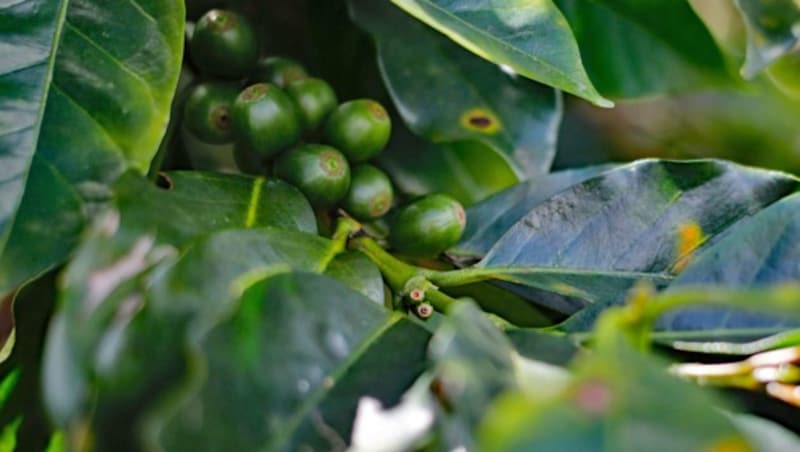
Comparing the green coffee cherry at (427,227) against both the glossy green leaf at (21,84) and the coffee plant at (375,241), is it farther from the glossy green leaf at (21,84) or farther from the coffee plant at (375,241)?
the glossy green leaf at (21,84)

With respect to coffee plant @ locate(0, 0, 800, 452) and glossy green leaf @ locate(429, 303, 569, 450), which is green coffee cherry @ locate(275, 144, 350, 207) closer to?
coffee plant @ locate(0, 0, 800, 452)

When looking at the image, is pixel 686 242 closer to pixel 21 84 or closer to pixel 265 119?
pixel 265 119

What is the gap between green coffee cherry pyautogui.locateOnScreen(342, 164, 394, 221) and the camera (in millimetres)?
682

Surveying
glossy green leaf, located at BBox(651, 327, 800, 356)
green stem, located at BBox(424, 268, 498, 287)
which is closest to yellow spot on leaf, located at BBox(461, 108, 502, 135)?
green stem, located at BBox(424, 268, 498, 287)

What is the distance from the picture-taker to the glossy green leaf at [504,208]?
715 mm

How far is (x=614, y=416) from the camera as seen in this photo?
0.32m

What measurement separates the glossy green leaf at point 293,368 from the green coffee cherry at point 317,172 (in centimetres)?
17

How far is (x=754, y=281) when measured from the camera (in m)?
0.53

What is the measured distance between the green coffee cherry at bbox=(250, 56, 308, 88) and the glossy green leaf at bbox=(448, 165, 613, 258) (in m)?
0.17

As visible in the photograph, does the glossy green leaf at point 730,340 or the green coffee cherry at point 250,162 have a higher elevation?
the glossy green leaf at point 730,340

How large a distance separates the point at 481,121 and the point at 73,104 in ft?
1.21

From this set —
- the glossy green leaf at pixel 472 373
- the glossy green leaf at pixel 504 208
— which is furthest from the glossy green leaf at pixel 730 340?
the glossy green leaf at pixel 504 208

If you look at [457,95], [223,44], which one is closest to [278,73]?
[223,44]

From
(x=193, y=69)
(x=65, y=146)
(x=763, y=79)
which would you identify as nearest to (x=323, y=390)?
(x=65, y=146)
